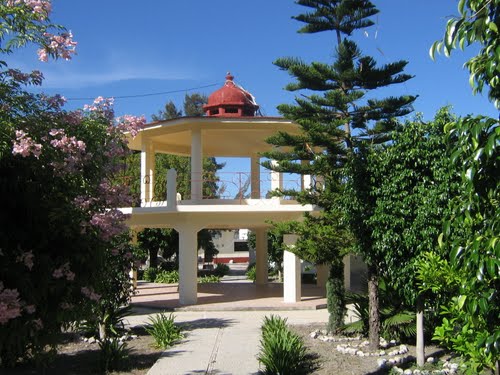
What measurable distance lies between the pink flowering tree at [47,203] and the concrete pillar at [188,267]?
1089cm

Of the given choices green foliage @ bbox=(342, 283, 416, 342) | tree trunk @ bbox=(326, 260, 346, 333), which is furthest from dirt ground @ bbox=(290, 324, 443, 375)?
tree trunk @ bbox=(326, 260, 346, 333)

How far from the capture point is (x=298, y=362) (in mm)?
8258

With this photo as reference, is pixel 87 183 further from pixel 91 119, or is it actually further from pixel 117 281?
pixel 117 281

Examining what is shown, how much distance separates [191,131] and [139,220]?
131 inches

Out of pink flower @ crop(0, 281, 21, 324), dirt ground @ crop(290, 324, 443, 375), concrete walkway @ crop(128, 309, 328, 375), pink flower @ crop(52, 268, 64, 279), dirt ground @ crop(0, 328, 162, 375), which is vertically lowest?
dirt ground @ crop(0, 328, 162, 375)

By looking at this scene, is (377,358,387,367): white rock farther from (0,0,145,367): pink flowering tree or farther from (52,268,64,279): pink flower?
(52,268,64,279): pink flower

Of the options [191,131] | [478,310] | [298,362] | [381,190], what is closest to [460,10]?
[478,310]

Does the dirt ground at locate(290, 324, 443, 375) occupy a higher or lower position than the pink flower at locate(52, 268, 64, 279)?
lower

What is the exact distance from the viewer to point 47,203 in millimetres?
4641

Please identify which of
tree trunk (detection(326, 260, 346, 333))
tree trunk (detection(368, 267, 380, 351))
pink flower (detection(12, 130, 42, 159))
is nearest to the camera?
pink flower (detection(12, 130, 42, 159))

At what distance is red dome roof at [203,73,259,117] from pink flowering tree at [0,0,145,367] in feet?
42.1

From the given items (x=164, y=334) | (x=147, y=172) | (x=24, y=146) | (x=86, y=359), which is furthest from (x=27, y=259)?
(x=147, y=172)

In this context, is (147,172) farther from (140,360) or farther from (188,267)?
(140,360)

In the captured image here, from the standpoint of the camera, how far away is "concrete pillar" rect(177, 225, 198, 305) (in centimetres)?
1586
